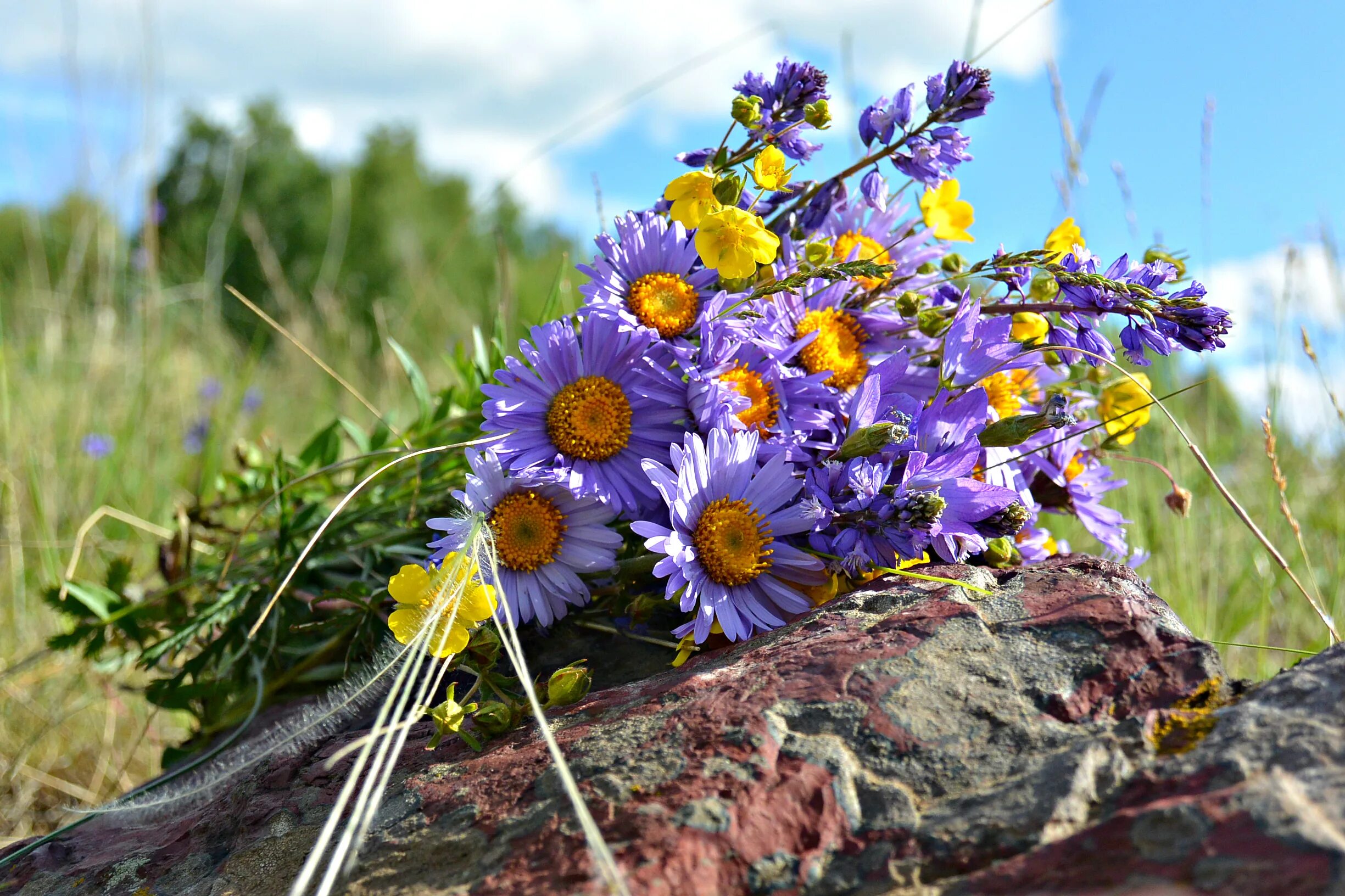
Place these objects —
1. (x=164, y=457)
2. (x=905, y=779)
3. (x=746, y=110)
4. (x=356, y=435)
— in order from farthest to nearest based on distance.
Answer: (x=164, y=457)
(x=356, y=435)
(x=746, y=110)
(x=905, y=779)

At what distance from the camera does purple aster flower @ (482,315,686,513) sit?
4.33 feet

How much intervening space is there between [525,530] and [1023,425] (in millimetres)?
667

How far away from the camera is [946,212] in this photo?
1.61m

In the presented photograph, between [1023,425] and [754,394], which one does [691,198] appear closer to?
[754,394]

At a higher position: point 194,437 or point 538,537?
A: point 194,437

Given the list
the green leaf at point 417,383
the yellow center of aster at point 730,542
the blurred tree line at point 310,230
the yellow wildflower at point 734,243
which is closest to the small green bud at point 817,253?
the yellow wildflower at point 734,243

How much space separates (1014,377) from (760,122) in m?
0.57

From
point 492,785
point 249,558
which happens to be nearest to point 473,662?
point 492,785

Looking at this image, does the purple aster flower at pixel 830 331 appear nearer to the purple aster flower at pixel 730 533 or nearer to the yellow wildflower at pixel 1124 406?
the purple aster flower at pixel 730 533

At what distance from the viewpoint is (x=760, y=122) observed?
1396mm

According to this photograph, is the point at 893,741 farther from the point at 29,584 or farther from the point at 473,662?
the point at 29,584

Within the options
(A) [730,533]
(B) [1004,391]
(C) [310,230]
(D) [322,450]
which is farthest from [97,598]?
(C) [310,230]

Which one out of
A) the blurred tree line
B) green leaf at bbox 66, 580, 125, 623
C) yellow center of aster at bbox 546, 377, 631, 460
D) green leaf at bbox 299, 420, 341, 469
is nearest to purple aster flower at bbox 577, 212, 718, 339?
yellow center of aster at bbox 546, 377, 631, 460

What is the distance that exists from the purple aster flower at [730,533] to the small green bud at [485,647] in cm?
23
